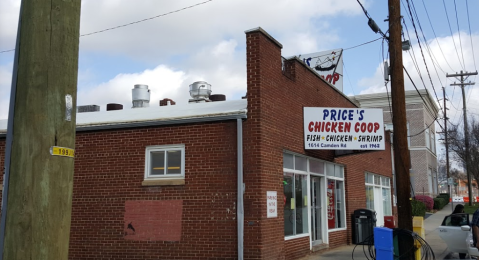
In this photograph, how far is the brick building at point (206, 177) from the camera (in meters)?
10.5

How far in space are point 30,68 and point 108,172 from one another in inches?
364

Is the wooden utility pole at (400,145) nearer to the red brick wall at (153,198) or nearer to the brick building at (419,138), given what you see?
the red brick wall at (153,198)

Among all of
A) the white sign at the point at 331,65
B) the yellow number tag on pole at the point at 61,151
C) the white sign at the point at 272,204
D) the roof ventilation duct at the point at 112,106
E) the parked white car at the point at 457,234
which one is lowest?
the parked white car at the point at 457,234

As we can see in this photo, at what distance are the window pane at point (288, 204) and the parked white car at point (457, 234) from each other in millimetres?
4213

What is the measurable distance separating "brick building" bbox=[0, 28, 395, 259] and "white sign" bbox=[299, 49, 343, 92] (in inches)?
195

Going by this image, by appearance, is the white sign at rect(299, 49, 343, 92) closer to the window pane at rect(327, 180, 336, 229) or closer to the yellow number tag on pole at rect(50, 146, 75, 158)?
the window pane at rect(327, 180, 336, 229)

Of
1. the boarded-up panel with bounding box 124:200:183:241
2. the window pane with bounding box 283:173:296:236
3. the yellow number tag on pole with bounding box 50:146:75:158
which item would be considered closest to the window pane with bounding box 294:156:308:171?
the window pane with bounding box 283:173:296:236

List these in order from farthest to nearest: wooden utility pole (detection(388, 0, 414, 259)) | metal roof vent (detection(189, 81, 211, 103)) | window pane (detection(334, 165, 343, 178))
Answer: window pane (detection(334, 165, 343, 178)) < metal roof vent (detection(189, 81, 211, 103)) < wooden utility pole (detection(388, 0, 414, 259))

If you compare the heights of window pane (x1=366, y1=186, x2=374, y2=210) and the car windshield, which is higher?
window pane (x1=366, y1=186, x2=374, y2=210)

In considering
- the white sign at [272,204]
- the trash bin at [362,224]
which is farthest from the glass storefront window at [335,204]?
the white sign at [272,204]

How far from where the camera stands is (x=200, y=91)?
15.3 metres

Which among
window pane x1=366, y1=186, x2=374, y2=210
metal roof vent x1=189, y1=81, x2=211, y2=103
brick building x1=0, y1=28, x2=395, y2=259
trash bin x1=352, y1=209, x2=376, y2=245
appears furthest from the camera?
window pane x1=366, y1=186, x2=374, y2=210

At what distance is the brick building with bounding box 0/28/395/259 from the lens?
34.3 feet

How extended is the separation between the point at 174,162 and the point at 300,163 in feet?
11.8
